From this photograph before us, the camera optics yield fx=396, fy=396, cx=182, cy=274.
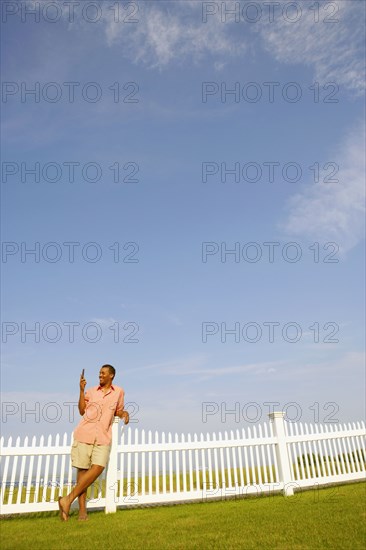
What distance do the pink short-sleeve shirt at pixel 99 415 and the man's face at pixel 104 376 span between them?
0.12m

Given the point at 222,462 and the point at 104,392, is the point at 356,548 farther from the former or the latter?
the point at 222,462

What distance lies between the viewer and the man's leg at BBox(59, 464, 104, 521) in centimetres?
534

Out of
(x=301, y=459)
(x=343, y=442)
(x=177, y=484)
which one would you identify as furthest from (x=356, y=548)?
(x=343, y=442)

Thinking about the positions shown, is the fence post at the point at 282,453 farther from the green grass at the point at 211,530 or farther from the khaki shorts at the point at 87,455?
the khaki shorts at the point at 87,455

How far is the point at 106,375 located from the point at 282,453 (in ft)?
15.9

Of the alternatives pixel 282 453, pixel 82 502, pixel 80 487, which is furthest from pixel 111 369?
pixel 282 453

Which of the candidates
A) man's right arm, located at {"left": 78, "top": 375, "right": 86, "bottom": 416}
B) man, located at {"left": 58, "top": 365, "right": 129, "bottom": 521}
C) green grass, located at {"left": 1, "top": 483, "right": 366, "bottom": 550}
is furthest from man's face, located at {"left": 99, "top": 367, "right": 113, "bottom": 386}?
green grass, located at {"left": 1, "top": 483, "right": 366, "bottom": 550}

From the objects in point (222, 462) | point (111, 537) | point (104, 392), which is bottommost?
point (111, 537)

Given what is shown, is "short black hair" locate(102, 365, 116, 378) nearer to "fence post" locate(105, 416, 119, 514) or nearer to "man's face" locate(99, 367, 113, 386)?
"man's face" locate(99, 367, 113, 386)

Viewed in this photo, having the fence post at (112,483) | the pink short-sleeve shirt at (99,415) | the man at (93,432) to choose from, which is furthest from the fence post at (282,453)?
the pink short-sleeve shirt at (99,415)

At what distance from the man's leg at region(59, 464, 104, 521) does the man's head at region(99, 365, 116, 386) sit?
1.21m

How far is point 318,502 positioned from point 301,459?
304cm

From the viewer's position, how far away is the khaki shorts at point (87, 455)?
5.73 metres

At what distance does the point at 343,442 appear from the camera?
1019 cm
